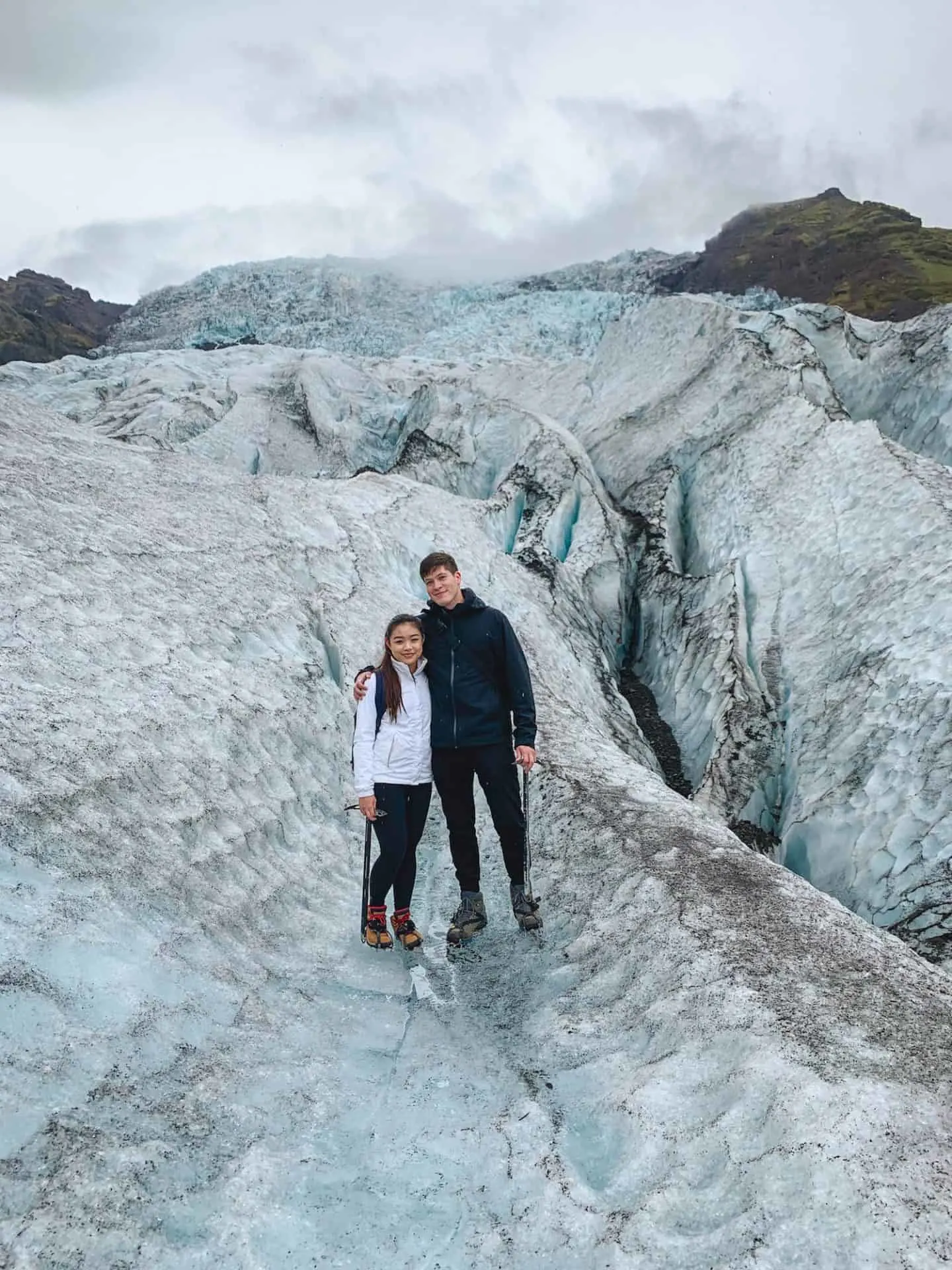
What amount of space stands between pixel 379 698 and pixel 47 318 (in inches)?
3640

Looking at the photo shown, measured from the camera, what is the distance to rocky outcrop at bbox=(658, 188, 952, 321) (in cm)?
7350

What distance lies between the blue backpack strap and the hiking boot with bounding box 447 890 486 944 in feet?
3.99

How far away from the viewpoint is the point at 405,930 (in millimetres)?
4934

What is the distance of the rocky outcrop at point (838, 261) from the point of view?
73500 mm

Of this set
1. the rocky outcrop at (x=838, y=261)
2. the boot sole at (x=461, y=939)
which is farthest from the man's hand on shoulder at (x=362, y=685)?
the rocky outcrop at (x=838, y=261)

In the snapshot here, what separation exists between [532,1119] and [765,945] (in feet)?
4.96

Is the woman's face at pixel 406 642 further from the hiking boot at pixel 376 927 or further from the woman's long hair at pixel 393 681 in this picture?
the hiking boot at pixel 376 927

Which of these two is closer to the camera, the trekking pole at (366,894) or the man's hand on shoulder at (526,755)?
the man's hand on shoulder at (526,755)

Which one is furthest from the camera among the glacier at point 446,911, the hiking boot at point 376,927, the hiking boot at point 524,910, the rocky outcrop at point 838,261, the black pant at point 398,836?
the rocky outcrop at point 838,261

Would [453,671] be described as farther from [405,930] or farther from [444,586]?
[405,930]

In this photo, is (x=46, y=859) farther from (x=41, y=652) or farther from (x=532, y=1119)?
(x=532, y=1119)

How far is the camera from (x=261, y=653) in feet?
24.4

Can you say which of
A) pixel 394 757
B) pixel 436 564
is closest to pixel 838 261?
pixel 436 564

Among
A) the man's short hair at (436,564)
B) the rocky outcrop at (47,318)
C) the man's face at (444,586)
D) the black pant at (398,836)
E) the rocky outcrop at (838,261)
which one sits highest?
the rocky outcrop at (838,261)
